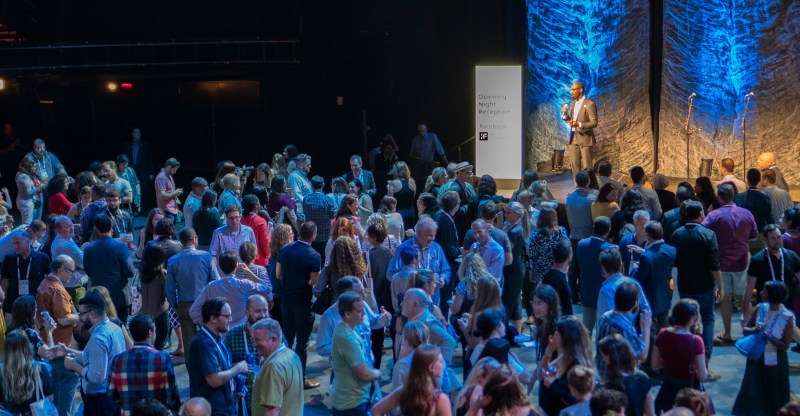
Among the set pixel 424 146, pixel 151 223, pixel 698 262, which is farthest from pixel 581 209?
pixel 424 146

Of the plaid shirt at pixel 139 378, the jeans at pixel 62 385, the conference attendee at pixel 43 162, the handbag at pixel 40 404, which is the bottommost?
the jeans at pixel 62 385

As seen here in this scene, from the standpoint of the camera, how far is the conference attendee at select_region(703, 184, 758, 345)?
9.06m

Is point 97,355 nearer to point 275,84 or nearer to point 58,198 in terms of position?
point 58,198

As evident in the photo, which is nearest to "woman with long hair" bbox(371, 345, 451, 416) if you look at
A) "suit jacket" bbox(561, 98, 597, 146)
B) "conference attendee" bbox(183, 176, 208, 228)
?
"conference attendee" bbox(183, 176, 208, 228)

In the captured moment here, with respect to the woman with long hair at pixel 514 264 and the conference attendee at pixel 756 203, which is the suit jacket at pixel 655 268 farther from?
the conference attendee at pixel 756 203

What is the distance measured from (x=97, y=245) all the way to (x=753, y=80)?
1149 cm

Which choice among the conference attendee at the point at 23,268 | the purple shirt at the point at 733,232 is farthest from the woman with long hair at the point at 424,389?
the purple shirt at the point at 733,232

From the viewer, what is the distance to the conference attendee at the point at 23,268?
27.3 feet

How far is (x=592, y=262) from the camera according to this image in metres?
8.31

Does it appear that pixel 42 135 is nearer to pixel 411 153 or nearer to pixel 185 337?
pixel 411 153

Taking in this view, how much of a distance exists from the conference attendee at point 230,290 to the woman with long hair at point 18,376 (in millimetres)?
1557

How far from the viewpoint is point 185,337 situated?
329 inches

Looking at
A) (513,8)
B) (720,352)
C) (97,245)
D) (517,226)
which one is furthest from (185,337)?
(513,8)

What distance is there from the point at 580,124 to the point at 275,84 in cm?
746
